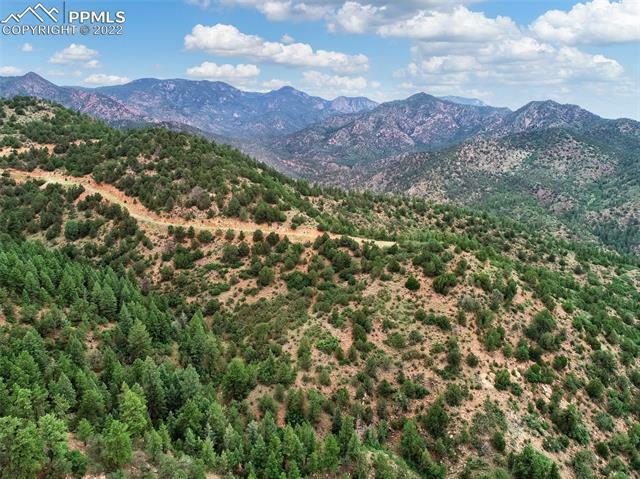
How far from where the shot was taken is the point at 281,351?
222 ft

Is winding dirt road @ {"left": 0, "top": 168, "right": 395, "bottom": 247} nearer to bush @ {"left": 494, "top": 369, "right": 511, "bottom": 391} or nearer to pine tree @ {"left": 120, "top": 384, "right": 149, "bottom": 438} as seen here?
bush @ {"left": 494, "top": 369, "right": 511, "bottom": 391}

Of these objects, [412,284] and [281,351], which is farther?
[412,284]

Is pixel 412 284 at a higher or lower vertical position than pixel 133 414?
higher

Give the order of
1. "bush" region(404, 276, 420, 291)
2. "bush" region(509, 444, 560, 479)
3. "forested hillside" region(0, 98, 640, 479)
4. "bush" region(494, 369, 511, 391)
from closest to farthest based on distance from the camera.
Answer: "forested hillside" region(0, 98, 640, 479), "bush" region(509, 444, 560, 479), "bush" region(494, 369, 511, 391), "bush" region(404, 276, 420, 291)

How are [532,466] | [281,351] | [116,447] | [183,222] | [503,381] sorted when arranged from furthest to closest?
[183,222] → [281,351] → [503,381] → [532,466] → [116,447]

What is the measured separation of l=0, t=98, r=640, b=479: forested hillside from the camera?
44.3 metres

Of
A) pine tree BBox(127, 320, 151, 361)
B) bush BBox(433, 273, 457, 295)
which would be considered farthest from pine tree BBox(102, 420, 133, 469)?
bush BBox(433, 273, 457, 295)

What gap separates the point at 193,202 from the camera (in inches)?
4107

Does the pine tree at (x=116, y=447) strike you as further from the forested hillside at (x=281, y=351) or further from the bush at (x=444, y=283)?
the bush at (x=444, y=283)

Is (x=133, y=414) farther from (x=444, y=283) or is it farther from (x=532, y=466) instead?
(x=444, y=283)

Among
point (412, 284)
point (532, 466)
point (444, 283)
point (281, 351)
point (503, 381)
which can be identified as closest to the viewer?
point (532, 466)

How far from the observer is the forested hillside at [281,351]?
44281mm

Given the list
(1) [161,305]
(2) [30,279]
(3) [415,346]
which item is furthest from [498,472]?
(2) [30,279]

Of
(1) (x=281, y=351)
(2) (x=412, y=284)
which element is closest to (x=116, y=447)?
(1) (x=281, y=351)
